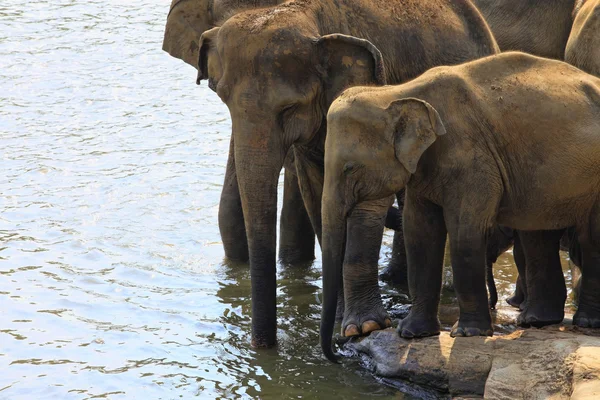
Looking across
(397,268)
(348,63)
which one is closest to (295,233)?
(397,268)

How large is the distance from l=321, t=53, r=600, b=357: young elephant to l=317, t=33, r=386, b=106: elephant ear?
19.5 inches

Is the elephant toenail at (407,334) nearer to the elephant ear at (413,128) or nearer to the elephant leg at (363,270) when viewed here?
the elephant leg at (363,270)

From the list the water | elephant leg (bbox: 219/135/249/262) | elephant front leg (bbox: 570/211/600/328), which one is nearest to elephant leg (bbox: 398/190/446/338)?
the water

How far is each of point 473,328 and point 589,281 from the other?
0.54 meters

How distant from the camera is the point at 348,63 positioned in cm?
568

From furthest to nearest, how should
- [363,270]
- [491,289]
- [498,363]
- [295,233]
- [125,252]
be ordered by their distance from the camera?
[125,252] < [295,233] < [491,289] < [363,270] < [498,363]

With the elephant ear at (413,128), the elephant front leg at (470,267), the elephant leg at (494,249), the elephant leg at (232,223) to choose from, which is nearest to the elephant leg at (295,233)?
the elephant leg at (232,223)

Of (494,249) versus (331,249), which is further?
(494,249)

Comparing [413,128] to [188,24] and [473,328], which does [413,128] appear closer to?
[473,328]

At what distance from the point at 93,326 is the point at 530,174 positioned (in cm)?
240

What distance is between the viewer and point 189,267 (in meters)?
7.69

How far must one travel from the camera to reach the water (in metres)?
5.68

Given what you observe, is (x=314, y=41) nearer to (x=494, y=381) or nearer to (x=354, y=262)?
(x=354, y=262)

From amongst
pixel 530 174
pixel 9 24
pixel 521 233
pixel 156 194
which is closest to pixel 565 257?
pixel 521 233
